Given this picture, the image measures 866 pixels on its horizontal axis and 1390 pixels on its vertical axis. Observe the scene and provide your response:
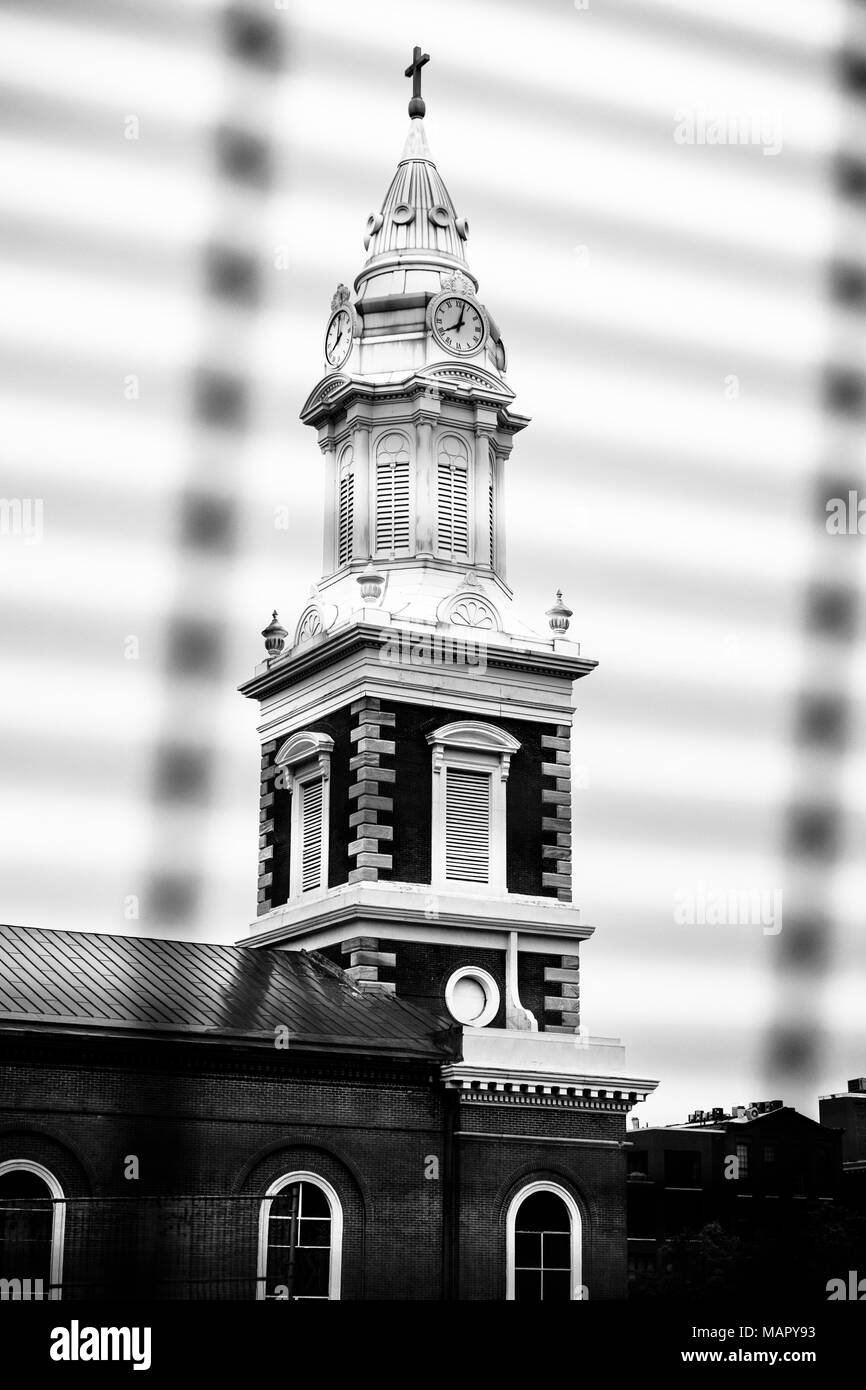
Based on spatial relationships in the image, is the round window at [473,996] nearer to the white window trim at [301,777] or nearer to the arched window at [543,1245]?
the white window trim at [301,777]

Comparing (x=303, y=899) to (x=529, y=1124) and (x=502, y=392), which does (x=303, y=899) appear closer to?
(x=529, y=1124)

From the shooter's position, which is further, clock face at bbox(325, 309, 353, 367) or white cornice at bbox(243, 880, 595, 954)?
clock face at bbox(325, 309, 353, 367)

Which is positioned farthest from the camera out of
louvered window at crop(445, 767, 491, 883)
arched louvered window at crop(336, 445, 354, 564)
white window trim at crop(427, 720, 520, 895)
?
arched louvered window at crop(336, 445, 354, 564)

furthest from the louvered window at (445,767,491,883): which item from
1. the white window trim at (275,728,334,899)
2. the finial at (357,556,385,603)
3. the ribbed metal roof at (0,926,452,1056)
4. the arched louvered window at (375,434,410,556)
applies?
the arched louvered window at (375,434,410,556)

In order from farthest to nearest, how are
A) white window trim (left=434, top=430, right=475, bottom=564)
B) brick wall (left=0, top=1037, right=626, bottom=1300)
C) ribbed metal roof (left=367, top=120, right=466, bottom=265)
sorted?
ribbed metal roof (left=367, top=120, right=466, bottom=265)
white window trim (left=434, top=430, right=475, bottom=564)
brick wall (left=0, top=1037, right=626, bottom=1300)

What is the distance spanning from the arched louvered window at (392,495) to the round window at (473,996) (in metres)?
8.26

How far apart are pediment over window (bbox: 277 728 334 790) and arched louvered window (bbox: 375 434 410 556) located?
391cm

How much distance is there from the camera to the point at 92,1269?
27812 mm

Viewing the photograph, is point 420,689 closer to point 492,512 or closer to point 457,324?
point 492,512

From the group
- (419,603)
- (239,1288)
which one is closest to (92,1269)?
(239,1288)

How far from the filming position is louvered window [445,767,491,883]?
3525cm

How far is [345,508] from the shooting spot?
1519 inches

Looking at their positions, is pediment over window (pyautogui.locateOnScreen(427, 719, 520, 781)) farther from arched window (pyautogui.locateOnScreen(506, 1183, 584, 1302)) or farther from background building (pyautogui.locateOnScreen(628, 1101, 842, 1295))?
background building (pyautogui.locateOnScreen(628, 1101, 842, 1295))

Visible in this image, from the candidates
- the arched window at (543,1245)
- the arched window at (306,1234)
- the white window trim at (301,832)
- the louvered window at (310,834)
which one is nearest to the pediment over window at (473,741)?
the white window trim at (301,832)
